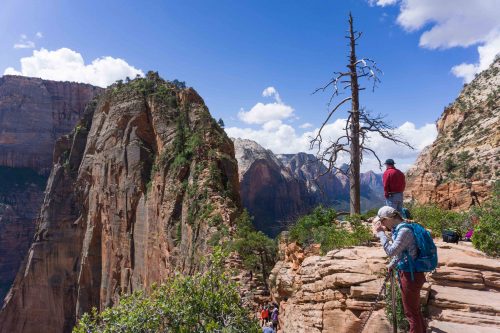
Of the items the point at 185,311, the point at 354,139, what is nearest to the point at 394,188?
the point at 354,139

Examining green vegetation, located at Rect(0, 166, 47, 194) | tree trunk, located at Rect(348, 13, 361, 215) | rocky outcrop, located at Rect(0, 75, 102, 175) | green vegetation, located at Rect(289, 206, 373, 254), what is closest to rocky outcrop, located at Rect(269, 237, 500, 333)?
green vegetation, located at Rect(289, 206, 373, 254)

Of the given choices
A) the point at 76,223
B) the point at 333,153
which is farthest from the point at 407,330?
the point at 76,223

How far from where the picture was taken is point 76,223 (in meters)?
60.6

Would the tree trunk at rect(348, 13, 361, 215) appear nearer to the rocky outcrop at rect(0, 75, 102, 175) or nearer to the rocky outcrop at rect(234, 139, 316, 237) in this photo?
the rocky outcrop at rect(234, 139, 316, 237)

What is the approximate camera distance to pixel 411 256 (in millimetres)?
6070

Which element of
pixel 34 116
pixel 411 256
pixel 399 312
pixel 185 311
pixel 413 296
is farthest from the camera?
pixel 34 116

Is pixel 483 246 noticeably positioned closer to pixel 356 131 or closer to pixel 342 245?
pixel 342 245

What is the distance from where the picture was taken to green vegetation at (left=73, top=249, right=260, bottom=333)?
997 centimetres

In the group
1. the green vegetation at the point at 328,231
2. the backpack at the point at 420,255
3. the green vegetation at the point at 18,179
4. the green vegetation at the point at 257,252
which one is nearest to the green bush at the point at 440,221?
the green vegetation at the point at 328,231

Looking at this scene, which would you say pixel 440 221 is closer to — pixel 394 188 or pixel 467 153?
pixel 394 188

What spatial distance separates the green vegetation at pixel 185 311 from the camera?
9.97 meters

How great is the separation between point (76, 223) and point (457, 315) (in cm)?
6227

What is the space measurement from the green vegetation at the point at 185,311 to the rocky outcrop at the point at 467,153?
17381 millimetres

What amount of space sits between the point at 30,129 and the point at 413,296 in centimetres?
A: 14028
